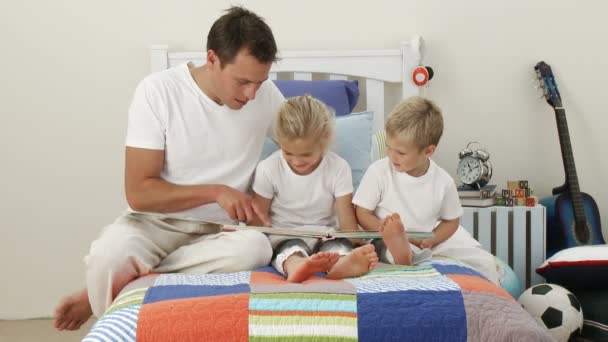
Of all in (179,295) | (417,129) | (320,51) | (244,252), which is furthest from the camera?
(320,51)

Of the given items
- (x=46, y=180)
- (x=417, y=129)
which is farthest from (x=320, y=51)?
(x=46, y=180)

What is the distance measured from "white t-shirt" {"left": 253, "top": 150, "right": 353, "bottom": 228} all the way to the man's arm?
133 millimetres

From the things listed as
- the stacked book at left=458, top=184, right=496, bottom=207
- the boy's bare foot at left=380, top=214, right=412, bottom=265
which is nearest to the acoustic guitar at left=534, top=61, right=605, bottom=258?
the stacked book at left=458, top=184, right=496, bottom=207

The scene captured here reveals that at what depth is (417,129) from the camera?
1.93 m

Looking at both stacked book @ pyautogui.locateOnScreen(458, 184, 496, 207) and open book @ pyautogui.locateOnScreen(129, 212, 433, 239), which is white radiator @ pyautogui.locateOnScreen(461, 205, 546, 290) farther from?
open book @ pyautogui.locateOnScreen(129, 212, 433, 239)

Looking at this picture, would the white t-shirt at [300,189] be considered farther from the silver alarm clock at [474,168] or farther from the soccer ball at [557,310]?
the silver alarm clock at [474,168]

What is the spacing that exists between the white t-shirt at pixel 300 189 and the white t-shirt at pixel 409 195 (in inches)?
3.0

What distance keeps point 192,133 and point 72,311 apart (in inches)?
22.3

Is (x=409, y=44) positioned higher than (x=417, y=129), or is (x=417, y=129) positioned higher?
(x=409, y=44)

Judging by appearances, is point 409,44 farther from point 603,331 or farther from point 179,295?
point 179,295

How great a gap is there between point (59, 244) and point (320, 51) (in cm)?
129

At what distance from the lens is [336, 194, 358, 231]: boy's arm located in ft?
6.71

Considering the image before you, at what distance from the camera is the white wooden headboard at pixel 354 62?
9.23 ft

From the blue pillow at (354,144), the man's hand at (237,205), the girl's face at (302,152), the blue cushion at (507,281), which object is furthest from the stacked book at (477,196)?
the man's hand at (237,205)
